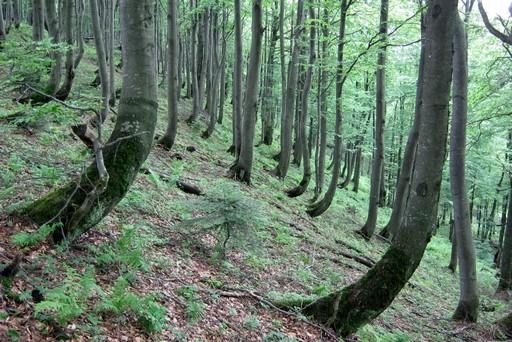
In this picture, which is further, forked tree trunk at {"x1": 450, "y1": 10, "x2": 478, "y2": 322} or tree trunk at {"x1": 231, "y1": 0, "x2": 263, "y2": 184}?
tree trunk at {"x1": 231, "y1": 0, "x2": 263, "y2": 184}

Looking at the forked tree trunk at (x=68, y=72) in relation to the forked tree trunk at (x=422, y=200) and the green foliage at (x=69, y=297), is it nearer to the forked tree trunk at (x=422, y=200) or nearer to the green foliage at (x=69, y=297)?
the green foliage at (x=69, y=297)

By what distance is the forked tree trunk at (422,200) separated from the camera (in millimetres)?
4938

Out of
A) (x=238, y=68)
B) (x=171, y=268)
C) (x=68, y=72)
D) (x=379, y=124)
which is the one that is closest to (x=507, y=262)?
(x=379, y=124)

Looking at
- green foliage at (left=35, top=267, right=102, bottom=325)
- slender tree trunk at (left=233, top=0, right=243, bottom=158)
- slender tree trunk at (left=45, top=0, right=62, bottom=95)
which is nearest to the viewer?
green foliage at (left=35, top=267, right=102, bottom=325)

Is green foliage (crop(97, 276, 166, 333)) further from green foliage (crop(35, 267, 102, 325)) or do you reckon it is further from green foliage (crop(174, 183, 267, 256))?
green foliage (crop(174, 183, 267, 256))

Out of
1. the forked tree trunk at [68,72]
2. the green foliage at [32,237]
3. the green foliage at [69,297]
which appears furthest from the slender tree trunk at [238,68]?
the green foliage at [69,297]

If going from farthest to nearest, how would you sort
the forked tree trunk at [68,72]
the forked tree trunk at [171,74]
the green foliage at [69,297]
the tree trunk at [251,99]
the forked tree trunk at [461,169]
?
the forked tree trunk at [171,74] → the tree trunk at [251,99] → the forked tree trunk at [68,72] → the forked tree trunk at [461,169] → the green foliage at [69,297]

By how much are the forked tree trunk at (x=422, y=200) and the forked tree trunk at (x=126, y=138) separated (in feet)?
10.4

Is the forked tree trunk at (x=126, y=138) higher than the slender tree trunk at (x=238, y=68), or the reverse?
the slender tree trunk at (x=238, y=68)

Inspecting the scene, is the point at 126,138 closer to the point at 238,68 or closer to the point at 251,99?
the point at 251,99

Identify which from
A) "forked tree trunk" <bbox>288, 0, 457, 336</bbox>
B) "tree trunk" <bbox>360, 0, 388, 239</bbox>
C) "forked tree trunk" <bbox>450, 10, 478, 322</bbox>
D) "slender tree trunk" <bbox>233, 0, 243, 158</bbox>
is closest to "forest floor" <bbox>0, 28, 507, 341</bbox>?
"forked tree trunk" <bbox>288, 0, 457, 336</bbox>

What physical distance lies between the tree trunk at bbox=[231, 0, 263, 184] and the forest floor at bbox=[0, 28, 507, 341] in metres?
0.76

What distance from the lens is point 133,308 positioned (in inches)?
152

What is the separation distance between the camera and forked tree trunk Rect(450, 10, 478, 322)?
322 inches
